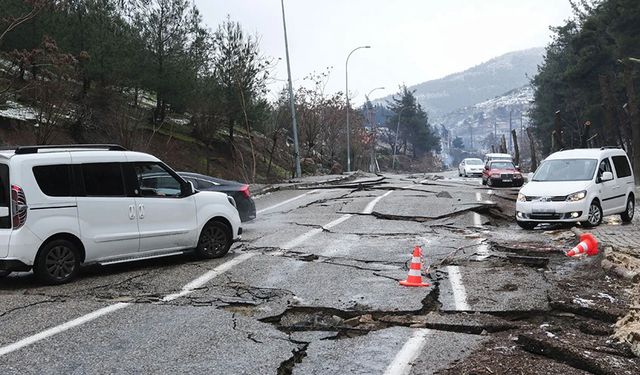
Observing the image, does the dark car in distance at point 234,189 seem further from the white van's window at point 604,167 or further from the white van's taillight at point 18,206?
the white van's window at point 604,167

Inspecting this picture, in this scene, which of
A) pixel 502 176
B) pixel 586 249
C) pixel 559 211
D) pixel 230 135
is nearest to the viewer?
pixel 586 249

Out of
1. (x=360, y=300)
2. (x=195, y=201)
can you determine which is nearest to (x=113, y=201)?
(x=195, y=201)

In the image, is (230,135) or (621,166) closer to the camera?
(621,166)

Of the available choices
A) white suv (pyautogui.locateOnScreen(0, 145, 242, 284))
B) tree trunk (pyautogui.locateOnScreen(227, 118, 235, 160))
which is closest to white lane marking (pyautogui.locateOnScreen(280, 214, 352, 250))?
white suv (pyautogui.locateOnScreen(0, 145, 242, 284))

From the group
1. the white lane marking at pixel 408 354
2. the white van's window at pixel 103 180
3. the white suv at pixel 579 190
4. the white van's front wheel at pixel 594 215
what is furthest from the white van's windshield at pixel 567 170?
the white van's window at pixel 103 180

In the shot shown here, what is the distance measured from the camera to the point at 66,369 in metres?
4.71

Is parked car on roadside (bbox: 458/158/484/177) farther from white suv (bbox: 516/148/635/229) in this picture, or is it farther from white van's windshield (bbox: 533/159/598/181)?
white van's windshield (bbox: 533/159/598/181)

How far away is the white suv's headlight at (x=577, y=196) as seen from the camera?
1361 cm

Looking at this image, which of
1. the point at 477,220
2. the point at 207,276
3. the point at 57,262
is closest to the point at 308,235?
the point at 207,276

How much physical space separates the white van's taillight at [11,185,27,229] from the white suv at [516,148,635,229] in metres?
10.5

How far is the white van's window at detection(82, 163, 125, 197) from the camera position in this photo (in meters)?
8.33

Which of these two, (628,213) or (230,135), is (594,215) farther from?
(230,135)

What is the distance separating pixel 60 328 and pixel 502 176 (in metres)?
27.2

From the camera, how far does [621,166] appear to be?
15711 millimetres
